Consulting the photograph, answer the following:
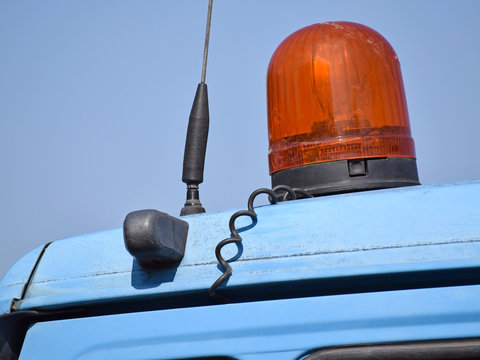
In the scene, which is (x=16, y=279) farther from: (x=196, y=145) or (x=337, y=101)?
(x=337, y=101)

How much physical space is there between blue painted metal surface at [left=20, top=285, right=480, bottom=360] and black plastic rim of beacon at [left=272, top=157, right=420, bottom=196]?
0.53 m

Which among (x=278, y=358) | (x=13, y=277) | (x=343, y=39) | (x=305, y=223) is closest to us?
(x=278, y=358)

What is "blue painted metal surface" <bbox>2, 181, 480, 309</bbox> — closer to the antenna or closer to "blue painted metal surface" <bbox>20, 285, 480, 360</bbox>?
"blue painted metal surface" <bbox>20, 285, 480, 360</bbox>

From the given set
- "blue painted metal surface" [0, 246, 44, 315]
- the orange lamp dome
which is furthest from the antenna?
"blue painted metal surface" [0, 246, 44, 315]

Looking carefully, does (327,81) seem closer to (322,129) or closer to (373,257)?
(322,129)

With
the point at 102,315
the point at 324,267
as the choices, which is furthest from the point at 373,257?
the point at 102,315

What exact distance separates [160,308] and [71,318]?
0.65 feet

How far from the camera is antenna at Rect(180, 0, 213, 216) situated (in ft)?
4.72

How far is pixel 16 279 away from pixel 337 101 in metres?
0.94

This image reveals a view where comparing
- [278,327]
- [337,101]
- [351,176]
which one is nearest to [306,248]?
[278,327]

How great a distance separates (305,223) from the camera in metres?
1.03

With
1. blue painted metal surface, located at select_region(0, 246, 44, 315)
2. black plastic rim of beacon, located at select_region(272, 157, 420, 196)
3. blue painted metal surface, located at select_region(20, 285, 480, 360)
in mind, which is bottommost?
blue painted metal surface, located at select_region(20, 285, 480, 360)

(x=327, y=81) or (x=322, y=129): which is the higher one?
(x=327, y=81)

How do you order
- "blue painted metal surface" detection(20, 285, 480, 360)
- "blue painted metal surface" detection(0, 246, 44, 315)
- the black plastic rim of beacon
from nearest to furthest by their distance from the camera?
"blue painted metal surface" detection(20, 285, 480, 360), "blue painted metal surface" detection(0, 246, 44, 315), the black plastic rim of beacon
